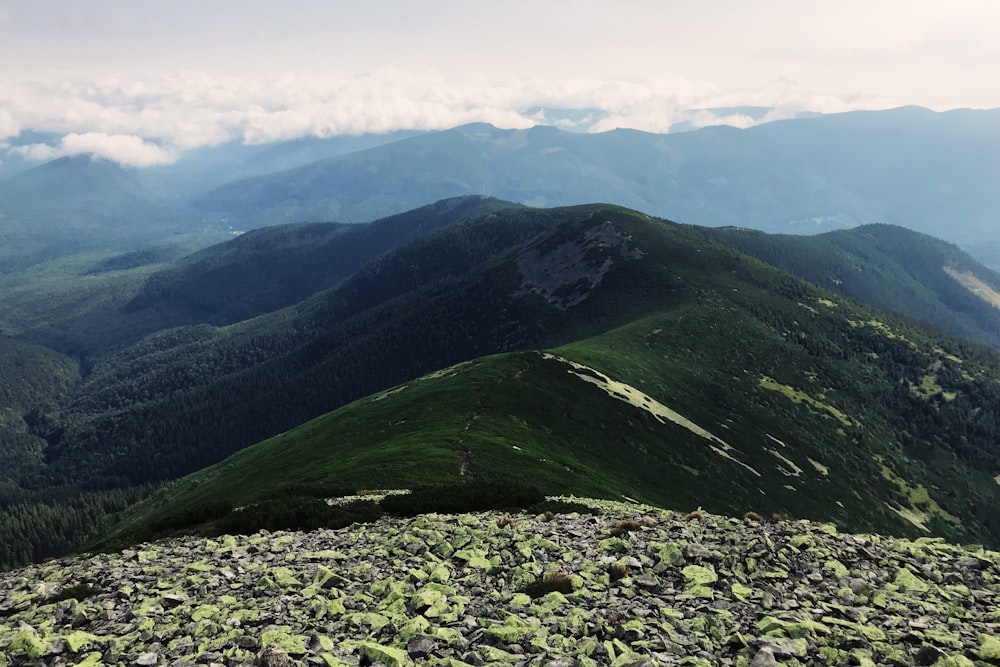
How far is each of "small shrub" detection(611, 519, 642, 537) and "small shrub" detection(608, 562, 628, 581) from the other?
4.90 metres

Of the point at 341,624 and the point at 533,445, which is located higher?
the point at 341,624

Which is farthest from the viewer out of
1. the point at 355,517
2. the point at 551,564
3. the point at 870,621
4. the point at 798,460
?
the point at 798,460

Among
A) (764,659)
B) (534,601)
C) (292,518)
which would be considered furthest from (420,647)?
(292,518)

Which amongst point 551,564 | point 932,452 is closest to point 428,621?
point 551,564

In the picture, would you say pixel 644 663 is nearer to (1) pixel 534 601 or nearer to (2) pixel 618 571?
(1) pixel 534 601

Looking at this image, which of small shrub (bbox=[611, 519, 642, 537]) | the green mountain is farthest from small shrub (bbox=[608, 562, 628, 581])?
the green mountain

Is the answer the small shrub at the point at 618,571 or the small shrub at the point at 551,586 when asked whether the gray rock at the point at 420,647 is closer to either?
the small shrub at the point at 551,586

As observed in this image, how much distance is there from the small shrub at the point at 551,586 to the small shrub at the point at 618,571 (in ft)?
7.22

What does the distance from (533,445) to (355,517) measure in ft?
145

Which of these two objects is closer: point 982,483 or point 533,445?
point 533,445

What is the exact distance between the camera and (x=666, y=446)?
344 ft

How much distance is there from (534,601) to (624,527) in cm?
1021

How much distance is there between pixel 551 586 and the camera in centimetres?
2462

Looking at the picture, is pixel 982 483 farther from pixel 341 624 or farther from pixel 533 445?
pixel 341 624
